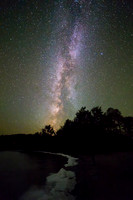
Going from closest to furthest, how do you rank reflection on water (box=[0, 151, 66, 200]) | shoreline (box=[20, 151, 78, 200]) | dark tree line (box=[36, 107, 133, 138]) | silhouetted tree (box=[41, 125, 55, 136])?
shoreline (box=[20, 151, 78, 200]) → reflection on water (box=[0, 151, 66, 200]) → dark tree line (box=[36, 107, 133, 138]) → silhouetted tree (box=[41, 125, 55, 136])

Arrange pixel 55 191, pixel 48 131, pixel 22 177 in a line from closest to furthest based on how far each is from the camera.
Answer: pixel 55 191 → pixel 22 177 → pixel 48 131

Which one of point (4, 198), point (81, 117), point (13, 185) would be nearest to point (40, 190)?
point (4, 198)

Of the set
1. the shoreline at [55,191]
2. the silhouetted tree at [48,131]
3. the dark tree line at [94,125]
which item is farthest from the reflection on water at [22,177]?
the silhouetted tree at [48,131]

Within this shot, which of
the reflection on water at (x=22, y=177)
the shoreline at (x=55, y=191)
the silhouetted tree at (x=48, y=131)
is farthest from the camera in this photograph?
the silhouetted tree at (x=48, y=131)

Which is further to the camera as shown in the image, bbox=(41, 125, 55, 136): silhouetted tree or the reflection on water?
bbox=(41, 125, 55, 136): silhouetted tree

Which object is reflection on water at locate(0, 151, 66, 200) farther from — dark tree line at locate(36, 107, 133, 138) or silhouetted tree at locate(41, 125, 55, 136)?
silhouetted tree at locate(41, 125, 55, 136)

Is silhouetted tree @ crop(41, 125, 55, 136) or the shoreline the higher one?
silhouetted tree @ crop(41, 125, 55, 136)

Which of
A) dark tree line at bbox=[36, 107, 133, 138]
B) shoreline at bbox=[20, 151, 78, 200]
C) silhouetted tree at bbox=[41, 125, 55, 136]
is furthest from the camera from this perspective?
silhouetted tree at bbox=[41, 125, 55, 136]

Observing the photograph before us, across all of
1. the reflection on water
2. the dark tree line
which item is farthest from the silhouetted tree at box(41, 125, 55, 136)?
the reflection on water

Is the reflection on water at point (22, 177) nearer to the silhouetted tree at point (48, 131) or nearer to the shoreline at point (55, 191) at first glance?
the shoreline at point (55, 191)

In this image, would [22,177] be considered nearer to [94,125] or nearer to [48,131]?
[94,125]

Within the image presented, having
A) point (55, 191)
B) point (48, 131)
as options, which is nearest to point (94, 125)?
point (55, 191)

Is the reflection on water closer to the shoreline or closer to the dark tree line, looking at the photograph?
the shoreline

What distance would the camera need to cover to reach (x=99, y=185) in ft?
27.2
